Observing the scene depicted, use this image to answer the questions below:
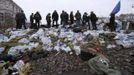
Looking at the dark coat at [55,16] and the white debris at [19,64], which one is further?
the dark coat at [55,16]

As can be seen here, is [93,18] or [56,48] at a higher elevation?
[93,18]

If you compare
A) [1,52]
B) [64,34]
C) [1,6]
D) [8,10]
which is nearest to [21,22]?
[64,34]

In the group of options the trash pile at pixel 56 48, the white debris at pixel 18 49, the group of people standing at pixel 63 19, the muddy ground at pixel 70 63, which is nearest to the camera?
the muddy ground at pixel 70 63

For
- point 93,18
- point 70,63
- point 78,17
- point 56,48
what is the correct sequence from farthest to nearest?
point 78,17, point 93,18, point 56,48, point 70,63

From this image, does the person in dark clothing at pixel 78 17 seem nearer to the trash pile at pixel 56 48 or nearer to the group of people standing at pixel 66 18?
the group of people standing at pixel 66 18

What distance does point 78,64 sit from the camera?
40.7 ft

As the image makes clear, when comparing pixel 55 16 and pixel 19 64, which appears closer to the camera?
pixel 19 64

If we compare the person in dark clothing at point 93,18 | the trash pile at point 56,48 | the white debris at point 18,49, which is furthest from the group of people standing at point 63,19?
the white debris at point 18,49

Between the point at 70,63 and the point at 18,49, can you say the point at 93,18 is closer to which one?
the point at 18,49

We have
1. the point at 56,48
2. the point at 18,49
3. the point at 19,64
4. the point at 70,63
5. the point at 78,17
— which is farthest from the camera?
the point at 78,17

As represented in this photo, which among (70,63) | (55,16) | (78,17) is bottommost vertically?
(70,63)

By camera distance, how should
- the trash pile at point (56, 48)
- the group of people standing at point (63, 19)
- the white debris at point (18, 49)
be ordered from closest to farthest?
the trash pile at point (56, 48)
the white debris at point (18, 49)
the group of people standing at point (63, 19)

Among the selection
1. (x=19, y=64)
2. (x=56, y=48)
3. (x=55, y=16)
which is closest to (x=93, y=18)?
(x=55, y=16)

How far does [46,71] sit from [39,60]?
1137mm
